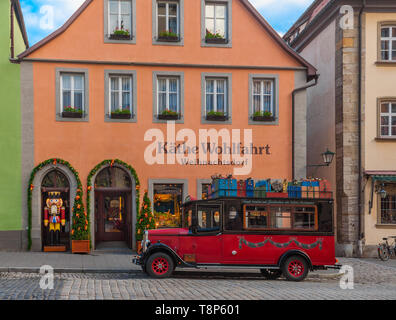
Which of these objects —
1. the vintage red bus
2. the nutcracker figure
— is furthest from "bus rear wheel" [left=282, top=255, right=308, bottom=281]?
the nutcracker figure

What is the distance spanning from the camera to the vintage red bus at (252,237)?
13719 millimetres

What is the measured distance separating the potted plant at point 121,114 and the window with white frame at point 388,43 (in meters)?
9.95

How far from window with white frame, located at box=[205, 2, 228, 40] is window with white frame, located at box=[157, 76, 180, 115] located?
2317 millimetres

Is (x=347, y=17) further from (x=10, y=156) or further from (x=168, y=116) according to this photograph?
(x=10, y=156)

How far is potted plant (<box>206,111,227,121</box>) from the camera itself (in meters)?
20.2

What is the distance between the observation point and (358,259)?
19.5 meters

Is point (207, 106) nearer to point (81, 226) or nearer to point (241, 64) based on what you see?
point (241, 64)

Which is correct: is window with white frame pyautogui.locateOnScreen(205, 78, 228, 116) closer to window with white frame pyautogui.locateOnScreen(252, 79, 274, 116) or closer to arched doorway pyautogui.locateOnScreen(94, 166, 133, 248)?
window with white frame pyautogui.locateOnScreen(252, 79, 274, 116)

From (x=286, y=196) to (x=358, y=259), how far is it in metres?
7.08

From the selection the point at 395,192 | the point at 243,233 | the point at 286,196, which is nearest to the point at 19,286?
the point at 243,233

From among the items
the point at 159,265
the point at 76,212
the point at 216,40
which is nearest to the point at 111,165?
the point at 76,212

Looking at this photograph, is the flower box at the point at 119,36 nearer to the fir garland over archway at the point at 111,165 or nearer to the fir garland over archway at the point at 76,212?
the fir garland over archway at the point at 111,165

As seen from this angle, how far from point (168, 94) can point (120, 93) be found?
5.88 feet

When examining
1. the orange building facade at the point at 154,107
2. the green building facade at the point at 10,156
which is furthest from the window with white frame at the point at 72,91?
the green building facade at the point at 10,156
